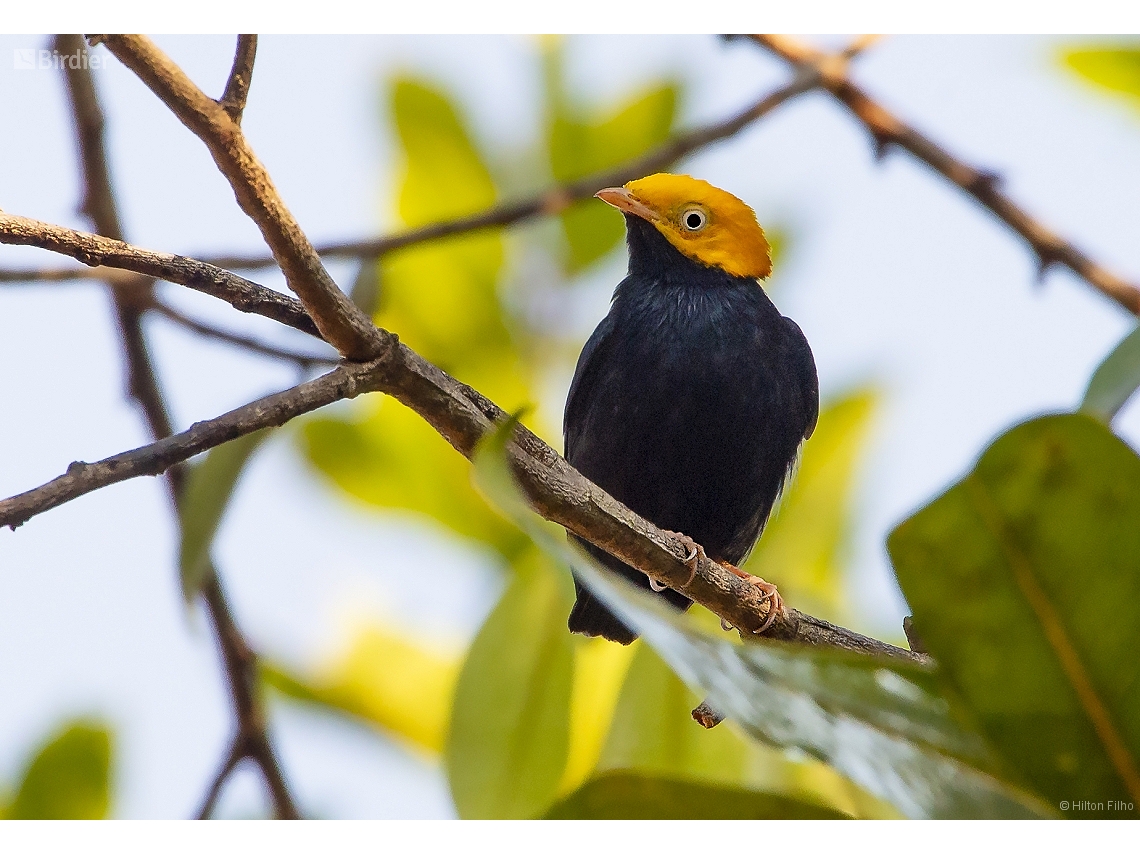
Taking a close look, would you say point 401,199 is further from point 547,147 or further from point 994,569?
point 994,569

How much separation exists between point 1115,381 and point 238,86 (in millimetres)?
1676

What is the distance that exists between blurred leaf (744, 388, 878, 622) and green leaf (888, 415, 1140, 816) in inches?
97.7

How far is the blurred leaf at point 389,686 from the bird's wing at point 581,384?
0.92m

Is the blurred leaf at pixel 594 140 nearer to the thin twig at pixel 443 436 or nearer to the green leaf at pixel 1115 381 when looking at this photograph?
the thin twig at pixel 443 436

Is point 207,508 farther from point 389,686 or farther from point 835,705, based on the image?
point 389,686

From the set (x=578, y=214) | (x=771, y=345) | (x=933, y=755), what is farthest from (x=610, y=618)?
(x=933, y=755)

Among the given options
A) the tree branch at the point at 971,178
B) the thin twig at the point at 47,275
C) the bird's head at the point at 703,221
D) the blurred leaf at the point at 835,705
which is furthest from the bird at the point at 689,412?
the blurred leaf at the point at 835,705

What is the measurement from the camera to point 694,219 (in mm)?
→ 4605

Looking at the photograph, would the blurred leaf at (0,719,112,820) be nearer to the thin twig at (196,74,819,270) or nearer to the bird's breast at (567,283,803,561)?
the thin twig at (196,74,819,270)

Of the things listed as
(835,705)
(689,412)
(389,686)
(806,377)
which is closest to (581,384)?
(689,412)

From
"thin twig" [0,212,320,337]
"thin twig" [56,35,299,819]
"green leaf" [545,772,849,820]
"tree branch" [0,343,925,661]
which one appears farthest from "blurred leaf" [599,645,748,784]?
"green leaf" [545,772,849,820]

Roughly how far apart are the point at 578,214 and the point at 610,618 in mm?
1456

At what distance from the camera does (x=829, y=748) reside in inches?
55.1

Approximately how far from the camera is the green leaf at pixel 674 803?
135 centimetres
